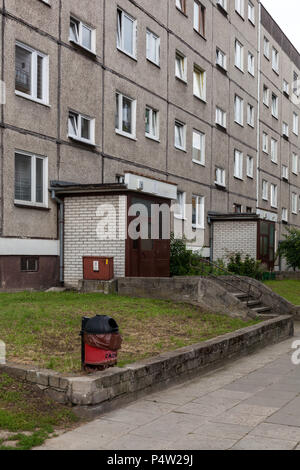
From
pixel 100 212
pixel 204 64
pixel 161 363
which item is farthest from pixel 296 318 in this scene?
pixel 204 64

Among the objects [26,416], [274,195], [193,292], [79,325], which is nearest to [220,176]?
[274,195]

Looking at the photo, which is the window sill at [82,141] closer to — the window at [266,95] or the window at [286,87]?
the window at [266,95]

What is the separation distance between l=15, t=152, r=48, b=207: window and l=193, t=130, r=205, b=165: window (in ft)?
35.9

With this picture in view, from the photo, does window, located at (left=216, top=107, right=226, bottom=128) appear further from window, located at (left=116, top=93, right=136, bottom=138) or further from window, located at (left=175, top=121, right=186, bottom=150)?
window, located at (left=116, top=93, right=136, bottom=138)

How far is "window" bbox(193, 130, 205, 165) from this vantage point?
25.3 m

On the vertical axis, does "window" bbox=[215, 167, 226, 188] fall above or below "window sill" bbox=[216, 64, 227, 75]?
below

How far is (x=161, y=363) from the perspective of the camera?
24.2 feet

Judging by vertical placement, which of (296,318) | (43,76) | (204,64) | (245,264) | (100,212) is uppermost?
(204,64)

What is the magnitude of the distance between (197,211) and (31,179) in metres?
11.5

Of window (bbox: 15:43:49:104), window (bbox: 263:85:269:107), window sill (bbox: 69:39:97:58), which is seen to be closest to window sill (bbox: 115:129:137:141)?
window sill (bbox: 69:39:97:58)

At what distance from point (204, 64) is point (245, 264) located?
1051cm

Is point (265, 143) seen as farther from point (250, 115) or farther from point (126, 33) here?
point (126, 33)

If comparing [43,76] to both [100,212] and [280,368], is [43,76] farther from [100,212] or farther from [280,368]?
[280,368]

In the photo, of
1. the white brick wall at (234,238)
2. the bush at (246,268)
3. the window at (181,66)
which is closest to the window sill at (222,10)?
the window at (181,66)
